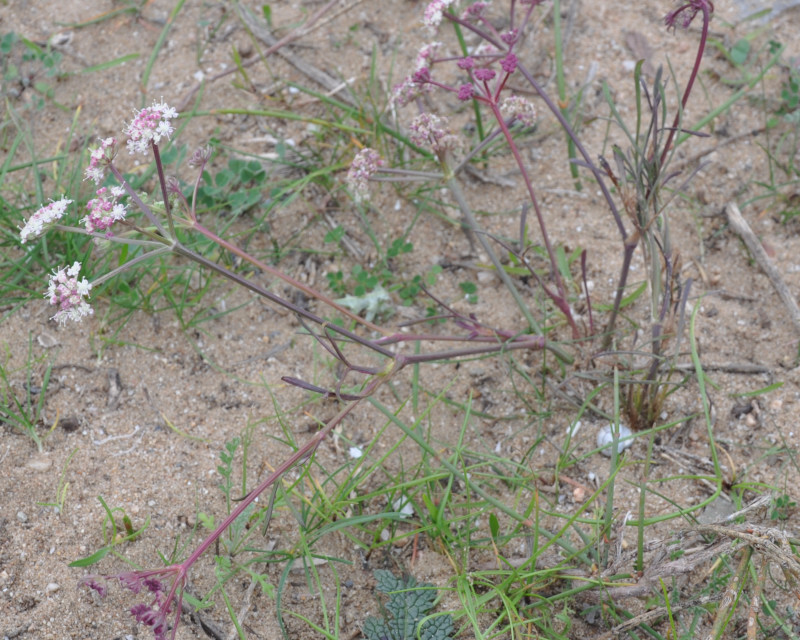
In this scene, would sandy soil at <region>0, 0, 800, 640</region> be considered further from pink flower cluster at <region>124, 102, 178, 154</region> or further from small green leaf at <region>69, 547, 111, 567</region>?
pink flower cluster at <region>124, 102, 178, 154</region>

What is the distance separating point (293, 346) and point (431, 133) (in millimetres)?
853

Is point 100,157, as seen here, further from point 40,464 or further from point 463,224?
point 463,224

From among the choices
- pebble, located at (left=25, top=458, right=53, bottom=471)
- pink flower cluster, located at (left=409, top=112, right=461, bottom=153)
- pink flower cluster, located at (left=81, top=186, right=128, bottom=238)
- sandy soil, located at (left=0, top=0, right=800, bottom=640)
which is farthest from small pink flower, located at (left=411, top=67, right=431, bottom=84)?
pebble, located at (left=25, top=458, right=53, bottom=471)

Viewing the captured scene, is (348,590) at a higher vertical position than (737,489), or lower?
lower

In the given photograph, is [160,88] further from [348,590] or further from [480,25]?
[348,590]

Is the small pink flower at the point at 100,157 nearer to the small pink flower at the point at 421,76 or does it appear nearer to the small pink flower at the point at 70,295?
the small pink flower at the point at 70,295

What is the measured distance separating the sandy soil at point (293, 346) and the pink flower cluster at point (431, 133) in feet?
1.74

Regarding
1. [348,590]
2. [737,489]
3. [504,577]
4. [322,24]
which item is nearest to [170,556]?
[348,590]

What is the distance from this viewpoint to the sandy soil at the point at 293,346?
196 centimetres

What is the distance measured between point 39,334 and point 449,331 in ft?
4.40

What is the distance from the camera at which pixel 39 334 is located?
2.37m

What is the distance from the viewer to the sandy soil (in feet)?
6.42

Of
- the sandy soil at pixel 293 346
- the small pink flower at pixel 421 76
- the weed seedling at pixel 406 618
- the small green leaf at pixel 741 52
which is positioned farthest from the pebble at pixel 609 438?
the small green leaf at pixel 741 52

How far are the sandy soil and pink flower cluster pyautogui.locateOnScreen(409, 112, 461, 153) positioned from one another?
531 millimetres
